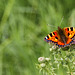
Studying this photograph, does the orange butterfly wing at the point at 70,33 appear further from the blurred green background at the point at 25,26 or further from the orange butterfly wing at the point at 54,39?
the blurred green background at the point at 25,26

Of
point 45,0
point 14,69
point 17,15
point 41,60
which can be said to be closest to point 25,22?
point 17,15

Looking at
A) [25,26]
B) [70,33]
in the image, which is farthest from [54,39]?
[25,26]

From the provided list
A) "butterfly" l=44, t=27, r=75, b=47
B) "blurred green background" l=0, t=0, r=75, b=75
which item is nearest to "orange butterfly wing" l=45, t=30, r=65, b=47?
"butterfly" l=44, t=27, r=75, b=47

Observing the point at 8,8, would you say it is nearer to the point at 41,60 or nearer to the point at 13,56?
the point at 13,56

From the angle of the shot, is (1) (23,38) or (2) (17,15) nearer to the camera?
(1) (23,38)

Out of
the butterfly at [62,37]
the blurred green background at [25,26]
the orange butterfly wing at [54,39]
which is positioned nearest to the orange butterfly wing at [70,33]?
the butterfly at [62,37]

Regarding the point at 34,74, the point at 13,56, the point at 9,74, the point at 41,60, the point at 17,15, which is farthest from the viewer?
the point at 17,15

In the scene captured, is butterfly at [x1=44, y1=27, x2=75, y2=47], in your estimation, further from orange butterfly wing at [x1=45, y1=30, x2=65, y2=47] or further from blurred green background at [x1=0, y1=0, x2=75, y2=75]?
blurred green background at [x1=0, y1=0, x2=75, y2=75]
